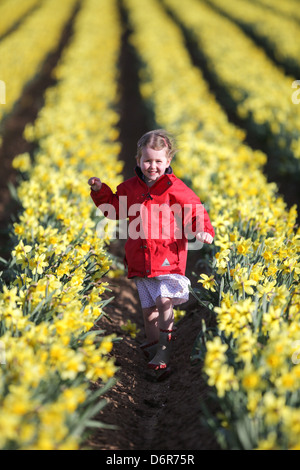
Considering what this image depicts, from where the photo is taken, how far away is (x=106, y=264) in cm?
319

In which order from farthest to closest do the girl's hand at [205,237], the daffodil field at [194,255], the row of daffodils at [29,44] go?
the row of daffodils at [29,44] → the girl's hand at [205,237] → the daffodil field at [194,255]

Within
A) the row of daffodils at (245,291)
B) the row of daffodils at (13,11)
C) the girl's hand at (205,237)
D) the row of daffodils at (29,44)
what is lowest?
the row of daffodils at (245,291)

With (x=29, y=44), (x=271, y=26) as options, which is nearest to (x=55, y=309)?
(x=29, y=44)

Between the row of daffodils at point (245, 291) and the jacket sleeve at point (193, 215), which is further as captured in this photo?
the jacket sleeve at point (193, 215)

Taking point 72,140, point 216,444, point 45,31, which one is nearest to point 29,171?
point 72,140

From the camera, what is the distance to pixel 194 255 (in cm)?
478

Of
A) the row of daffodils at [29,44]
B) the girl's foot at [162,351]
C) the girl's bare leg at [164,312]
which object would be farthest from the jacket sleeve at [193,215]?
the row of daffodils at [29,44]

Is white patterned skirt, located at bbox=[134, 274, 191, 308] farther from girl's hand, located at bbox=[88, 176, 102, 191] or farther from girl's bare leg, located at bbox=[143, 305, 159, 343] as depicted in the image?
girl's hand, located at bbox=[88, 176, 102, 191]

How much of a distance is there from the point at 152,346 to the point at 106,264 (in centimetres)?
65

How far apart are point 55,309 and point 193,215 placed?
42.5 inches

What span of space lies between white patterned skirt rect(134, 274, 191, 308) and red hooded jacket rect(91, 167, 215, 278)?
2.2 inches

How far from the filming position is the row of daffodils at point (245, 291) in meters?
1.91

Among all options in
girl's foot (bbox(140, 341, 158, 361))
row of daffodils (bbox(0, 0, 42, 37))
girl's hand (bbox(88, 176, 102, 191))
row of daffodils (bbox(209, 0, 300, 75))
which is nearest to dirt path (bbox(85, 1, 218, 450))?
girl's foot (bbox(140, 341, 158, 361))

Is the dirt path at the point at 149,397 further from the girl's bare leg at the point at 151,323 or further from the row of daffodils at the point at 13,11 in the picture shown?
Result: the row of daffodils at the point at 13,11
